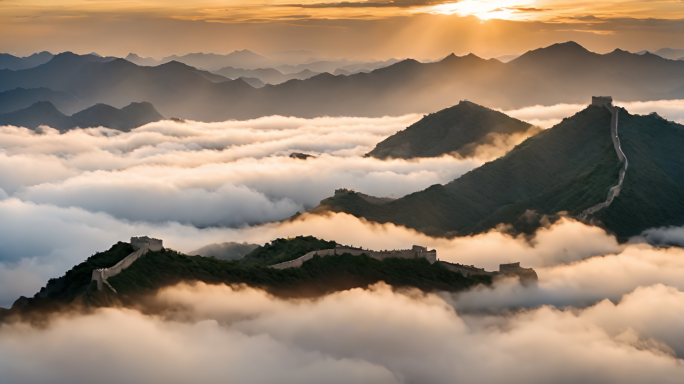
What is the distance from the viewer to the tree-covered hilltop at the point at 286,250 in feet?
368

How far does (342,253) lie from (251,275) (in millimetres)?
14558

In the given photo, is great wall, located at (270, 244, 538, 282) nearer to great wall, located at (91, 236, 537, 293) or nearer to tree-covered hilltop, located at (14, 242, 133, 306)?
great wall, located at (91, 236, 537, 293)

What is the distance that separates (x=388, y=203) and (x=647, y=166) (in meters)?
53.4

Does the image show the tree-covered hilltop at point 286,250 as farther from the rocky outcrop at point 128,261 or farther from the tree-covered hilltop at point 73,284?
the tree-covered hilltop at point 73,284

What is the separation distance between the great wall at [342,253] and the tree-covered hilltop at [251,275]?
0.57m

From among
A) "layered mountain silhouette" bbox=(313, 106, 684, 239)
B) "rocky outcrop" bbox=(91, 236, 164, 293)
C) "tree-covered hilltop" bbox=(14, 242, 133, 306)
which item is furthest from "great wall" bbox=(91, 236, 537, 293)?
"layered mountain silhouette" bbox=(313, 106, 684, 239)

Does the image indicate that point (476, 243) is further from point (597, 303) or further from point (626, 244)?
point (597, 303)

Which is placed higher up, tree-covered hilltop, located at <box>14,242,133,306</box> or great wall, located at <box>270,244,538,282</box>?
great wall, located at <box>270,244,538,282</box>

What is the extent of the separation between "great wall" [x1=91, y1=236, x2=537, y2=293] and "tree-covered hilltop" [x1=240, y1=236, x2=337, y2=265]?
5.18 ft

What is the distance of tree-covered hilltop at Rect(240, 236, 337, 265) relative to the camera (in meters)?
112

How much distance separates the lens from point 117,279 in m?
89.7

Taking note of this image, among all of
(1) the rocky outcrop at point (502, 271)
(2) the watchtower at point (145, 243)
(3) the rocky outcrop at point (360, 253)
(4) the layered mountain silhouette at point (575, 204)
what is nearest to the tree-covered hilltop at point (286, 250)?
(3) the rocky outcrop at point (360, 253)

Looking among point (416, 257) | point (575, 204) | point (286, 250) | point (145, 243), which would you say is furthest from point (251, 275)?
point (575, 204)

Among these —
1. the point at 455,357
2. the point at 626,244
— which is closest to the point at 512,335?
the point at 455,357
